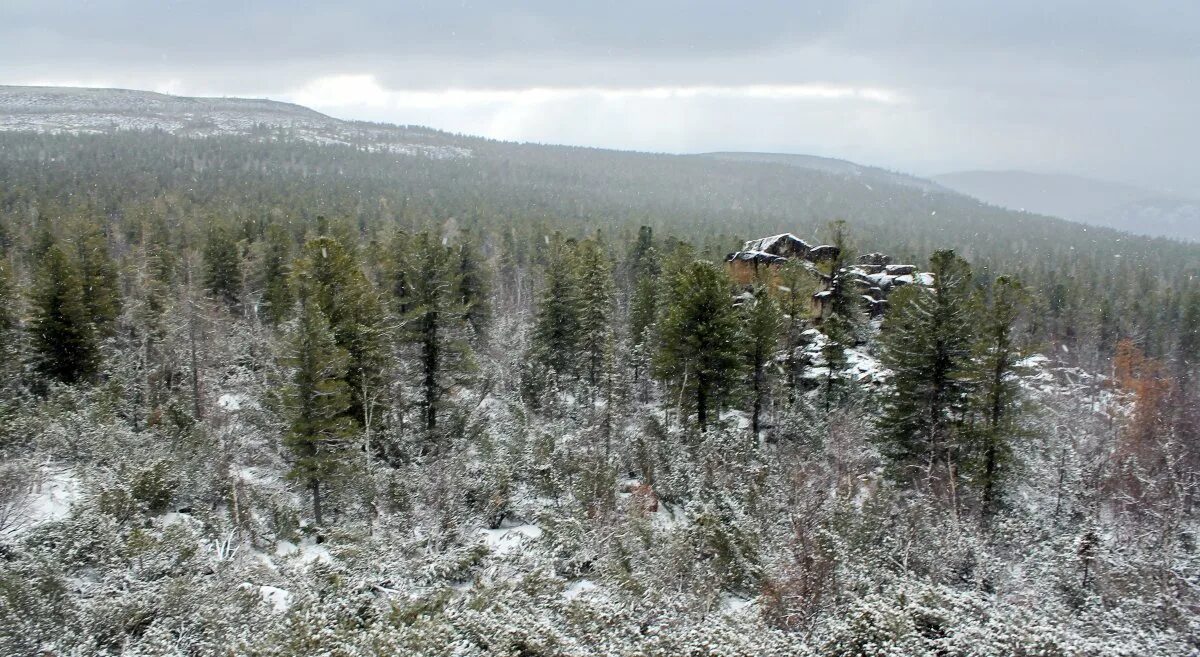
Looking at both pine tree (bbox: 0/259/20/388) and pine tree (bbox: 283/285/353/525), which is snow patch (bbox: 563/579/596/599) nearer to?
pine tree (bbox: 283/285/353/525)

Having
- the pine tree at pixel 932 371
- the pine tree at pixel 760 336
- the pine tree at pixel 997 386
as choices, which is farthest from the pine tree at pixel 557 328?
the pine tree at pixel 997 386

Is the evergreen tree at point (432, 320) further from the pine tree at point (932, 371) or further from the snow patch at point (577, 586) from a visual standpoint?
the pine tree at point (932, 371)

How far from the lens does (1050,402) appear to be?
111 feet

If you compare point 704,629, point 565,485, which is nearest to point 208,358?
point 565,485

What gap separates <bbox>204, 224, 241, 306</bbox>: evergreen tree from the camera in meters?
44.2

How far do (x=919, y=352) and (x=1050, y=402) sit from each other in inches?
619

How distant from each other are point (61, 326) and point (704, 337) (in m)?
27.2

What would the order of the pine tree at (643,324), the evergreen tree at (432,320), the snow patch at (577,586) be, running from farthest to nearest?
the pine tree at (643,324) < the evergreen tree at (432,320) < the snow patch at (577,586)

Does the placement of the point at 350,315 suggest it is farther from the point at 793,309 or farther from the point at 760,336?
the point at 793,309

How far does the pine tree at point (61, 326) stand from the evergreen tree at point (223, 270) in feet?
51.4

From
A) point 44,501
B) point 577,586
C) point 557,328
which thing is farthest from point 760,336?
point 44,501

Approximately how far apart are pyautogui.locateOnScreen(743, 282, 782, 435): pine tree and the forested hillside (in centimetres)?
18

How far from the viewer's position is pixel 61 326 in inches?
1096

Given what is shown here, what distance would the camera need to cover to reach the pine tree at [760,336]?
96.6 feet
